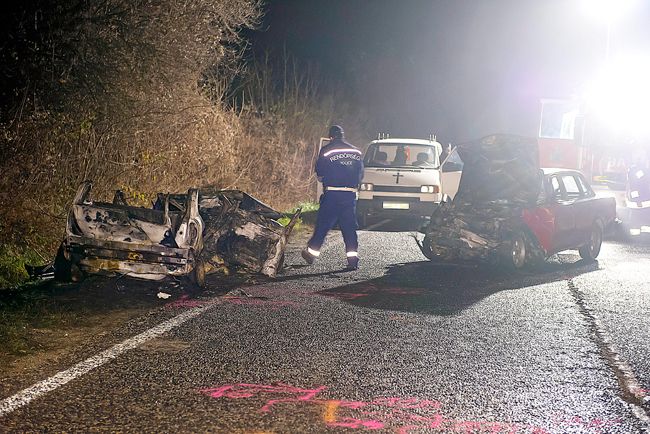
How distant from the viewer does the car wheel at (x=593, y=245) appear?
46.2 feet

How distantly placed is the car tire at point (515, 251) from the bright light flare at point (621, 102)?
15.8 meters

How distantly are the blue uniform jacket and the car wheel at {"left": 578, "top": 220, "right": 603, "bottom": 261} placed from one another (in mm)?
4054

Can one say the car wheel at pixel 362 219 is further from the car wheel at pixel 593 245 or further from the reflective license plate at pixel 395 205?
the car wheel at pixel 593 245

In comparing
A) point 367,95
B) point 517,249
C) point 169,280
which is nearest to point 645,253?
point 517,249

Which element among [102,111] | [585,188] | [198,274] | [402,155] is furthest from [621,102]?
[198,274]

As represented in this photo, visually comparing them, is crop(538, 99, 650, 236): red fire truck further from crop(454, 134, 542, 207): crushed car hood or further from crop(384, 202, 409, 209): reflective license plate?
crop(454, 134, 542, 207): crushed car hood

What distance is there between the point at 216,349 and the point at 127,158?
29.0 ft

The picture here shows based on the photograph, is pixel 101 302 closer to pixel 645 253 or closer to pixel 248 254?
pixel 248 254

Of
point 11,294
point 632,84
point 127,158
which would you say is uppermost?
point 632,84

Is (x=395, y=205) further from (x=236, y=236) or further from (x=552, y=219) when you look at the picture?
(x=236, y=236)

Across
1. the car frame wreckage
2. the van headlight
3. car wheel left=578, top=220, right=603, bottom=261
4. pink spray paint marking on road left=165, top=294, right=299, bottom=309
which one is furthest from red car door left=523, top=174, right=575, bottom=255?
the van headlight

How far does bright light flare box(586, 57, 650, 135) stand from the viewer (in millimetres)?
27625

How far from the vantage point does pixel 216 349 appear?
7133mm

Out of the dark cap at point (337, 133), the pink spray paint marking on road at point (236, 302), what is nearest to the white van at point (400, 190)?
the dark cap at point (337, 133)
